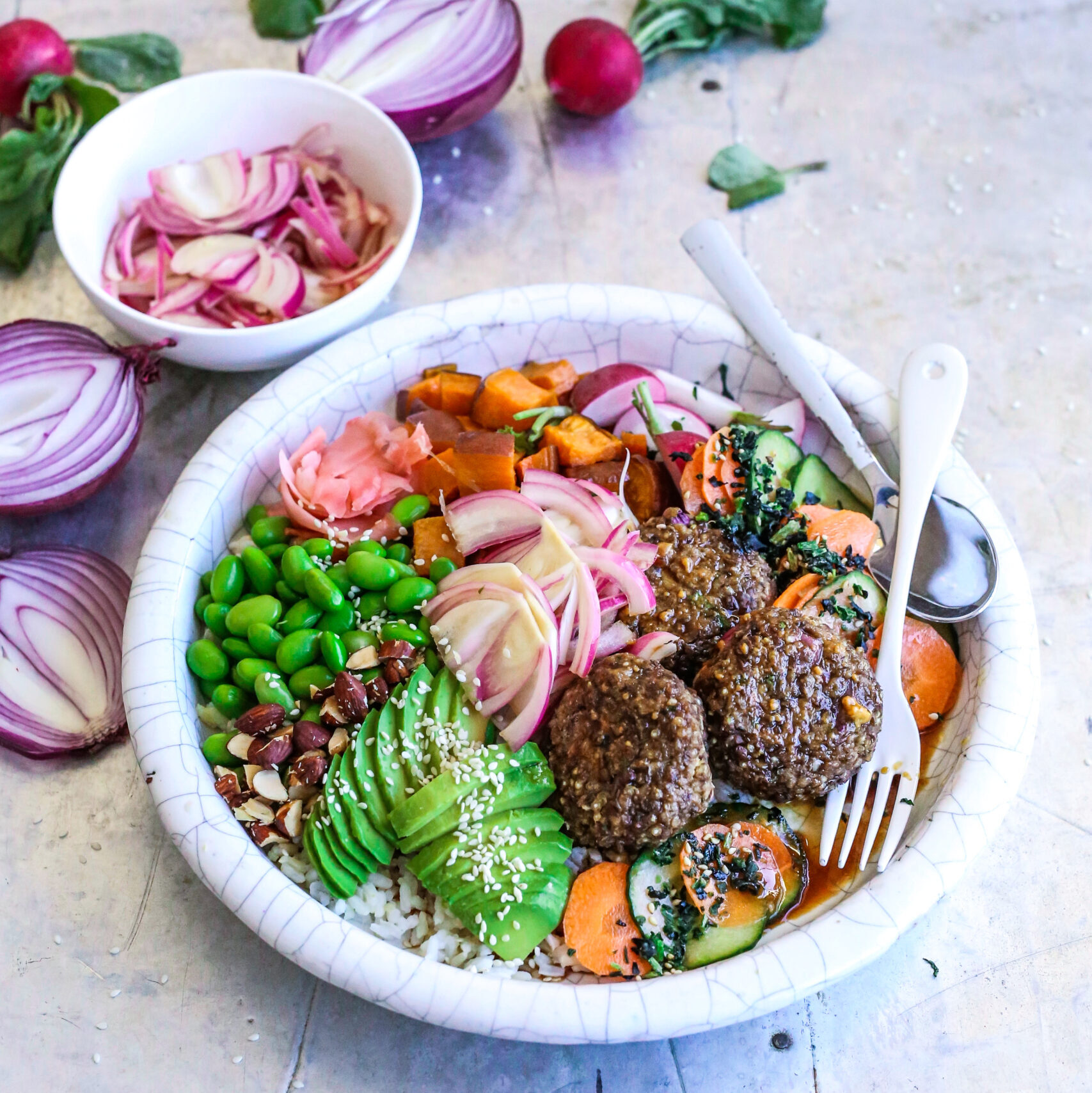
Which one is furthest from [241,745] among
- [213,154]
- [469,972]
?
A: [213,154]

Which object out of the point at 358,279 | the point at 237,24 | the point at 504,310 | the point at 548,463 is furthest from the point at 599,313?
the point at 237,24

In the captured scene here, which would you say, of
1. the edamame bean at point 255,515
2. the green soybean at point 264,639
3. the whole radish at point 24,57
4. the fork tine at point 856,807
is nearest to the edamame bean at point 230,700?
the green soybean at point 264,639

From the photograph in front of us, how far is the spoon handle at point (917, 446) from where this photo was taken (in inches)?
98.9

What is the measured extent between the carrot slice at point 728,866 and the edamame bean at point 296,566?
3.56 ft

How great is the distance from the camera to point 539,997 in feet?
6.77

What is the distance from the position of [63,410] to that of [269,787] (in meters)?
1.28

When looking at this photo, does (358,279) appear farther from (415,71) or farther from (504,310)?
(415,71)

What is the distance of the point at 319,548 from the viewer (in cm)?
261

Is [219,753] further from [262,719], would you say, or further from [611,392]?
[611,392]

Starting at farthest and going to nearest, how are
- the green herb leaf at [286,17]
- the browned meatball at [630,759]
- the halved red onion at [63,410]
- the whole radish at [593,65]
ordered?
the green herb leaf at [286,17] < the whole radish at [593,65] < the halved red onion at [63,410] < the browned meatball at [630,759]

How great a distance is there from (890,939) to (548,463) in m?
1.37

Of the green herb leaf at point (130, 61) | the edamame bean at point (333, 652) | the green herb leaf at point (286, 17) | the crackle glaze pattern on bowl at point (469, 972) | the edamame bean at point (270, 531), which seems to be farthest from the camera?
the green herb leaf at point (286, 17)

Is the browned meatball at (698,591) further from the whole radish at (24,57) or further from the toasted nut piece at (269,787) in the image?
the whole radish at (24,57)

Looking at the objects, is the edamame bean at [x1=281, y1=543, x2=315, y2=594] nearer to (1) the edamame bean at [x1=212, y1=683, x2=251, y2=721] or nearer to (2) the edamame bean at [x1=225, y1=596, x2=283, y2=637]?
(2) the edamame bean at [x1=225, y1=596, x2=283, y2=637]
